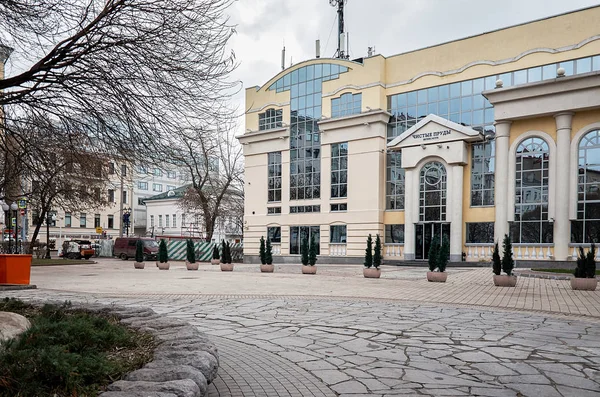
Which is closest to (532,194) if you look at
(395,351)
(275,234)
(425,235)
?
(425,235)

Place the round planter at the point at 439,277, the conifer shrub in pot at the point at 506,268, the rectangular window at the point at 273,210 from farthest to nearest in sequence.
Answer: the rectangular window at the point at 273,210 < the round planter at the point at 439,277 < the conifer shrub in pot at the point at 506,268

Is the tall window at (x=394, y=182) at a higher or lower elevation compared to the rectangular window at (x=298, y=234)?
higher

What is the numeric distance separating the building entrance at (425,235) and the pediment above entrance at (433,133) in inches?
220

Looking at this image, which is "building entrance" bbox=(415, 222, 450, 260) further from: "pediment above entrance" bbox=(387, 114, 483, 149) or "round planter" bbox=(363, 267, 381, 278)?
"round planter" bbox=(363, 267, 381, 278)

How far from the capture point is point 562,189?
28.0m

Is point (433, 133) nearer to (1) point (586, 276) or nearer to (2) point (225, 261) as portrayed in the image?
(2) point (225, 261)

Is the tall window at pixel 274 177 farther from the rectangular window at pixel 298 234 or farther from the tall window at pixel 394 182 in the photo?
the tall window at pixel 394 182

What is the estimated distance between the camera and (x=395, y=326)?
26.7ft

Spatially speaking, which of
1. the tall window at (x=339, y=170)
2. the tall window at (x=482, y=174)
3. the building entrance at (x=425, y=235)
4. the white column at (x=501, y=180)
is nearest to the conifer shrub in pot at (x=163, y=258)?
the tall window at (x=339, y=170)

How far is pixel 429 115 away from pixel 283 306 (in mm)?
25548

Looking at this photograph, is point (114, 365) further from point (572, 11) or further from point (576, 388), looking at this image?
point (572, 11)

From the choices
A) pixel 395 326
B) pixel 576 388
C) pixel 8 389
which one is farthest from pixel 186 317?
pixel 576 388

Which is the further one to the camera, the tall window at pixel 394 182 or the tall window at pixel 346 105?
the tall window at pixel 346 105

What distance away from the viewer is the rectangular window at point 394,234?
3521 centimetres
